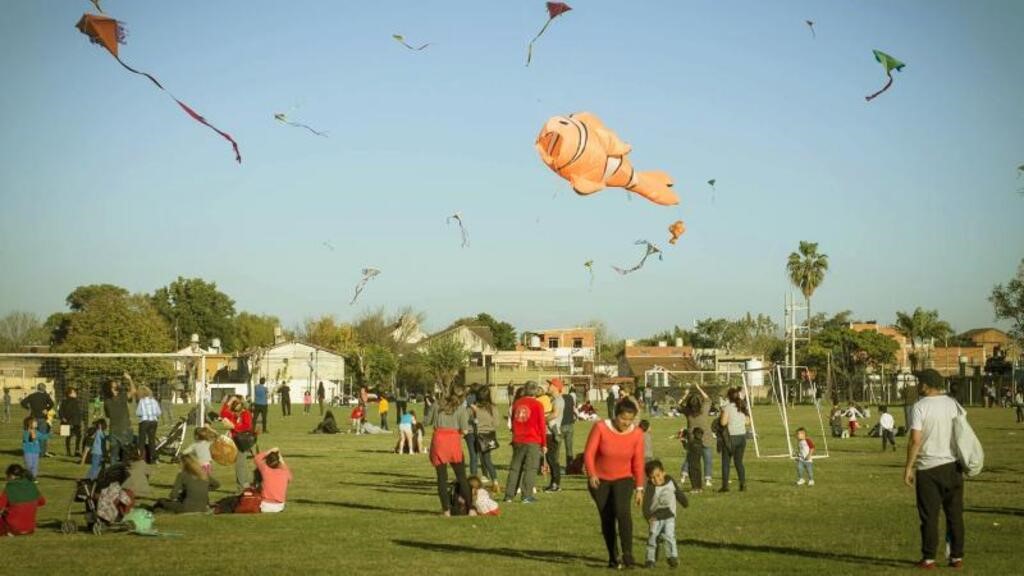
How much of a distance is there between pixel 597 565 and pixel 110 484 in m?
6.87

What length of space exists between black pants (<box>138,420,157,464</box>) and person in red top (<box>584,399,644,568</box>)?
15993 millimetres

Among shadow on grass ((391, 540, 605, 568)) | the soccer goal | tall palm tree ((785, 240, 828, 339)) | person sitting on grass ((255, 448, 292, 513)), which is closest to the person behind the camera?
shadow on grass ((391, 540, 605, 568))

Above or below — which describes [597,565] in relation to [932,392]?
below

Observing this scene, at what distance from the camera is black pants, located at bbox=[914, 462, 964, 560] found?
11.8 m

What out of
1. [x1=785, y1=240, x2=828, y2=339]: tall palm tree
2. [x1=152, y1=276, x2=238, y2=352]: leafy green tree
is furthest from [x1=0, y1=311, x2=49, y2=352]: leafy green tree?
[x1=785, y1=240, x2=828, y2=339]: tall palm tree

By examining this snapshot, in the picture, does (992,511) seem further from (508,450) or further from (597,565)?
(508,450)

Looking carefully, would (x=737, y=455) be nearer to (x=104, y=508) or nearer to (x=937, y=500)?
(x=937, y=500)

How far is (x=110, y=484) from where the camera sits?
16.0 metres

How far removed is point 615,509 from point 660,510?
835mm

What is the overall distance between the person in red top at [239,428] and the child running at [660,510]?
31.8 feet

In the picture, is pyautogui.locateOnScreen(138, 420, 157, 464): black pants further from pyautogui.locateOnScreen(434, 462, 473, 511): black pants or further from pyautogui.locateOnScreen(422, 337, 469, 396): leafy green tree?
pyautogui.locateOnScreen(422, 337, 469, 396): leafy green tree

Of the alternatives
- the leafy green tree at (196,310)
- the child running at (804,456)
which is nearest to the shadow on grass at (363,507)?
the child running at (804,456)

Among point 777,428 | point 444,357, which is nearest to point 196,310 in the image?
point 444,357

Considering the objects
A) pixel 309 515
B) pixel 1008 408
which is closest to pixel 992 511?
pixel 309 515
